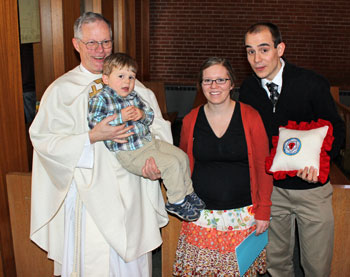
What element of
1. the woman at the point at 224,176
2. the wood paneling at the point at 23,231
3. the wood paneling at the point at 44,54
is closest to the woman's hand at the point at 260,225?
the woman at the point at 224,176

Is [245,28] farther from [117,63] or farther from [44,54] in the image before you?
[117,63]

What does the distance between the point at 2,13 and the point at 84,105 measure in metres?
0.85

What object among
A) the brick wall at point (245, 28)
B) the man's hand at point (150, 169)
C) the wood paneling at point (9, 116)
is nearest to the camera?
Result: the man's hand at point (150, 169)

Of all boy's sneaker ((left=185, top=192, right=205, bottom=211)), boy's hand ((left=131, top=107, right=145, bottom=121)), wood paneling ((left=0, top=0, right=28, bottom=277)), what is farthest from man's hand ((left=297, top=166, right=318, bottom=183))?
wood paneling ((left=0, top=0, right=28, bottom=277))

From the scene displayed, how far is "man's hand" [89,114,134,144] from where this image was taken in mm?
1951

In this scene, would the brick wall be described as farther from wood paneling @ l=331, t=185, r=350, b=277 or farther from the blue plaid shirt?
the blue plaid shirt

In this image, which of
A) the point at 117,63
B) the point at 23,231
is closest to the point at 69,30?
the point at 23,231

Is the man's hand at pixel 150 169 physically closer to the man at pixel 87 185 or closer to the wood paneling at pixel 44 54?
the man at pixel 87 185

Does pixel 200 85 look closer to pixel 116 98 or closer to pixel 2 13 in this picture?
pixel 116 98

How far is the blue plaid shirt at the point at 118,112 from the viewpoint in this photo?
198 cm

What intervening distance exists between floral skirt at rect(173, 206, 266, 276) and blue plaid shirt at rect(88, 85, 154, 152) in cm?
55

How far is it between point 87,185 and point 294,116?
1.21 metres

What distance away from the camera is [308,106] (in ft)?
7.50

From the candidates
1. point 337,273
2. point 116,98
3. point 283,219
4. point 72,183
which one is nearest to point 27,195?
point 72,183
